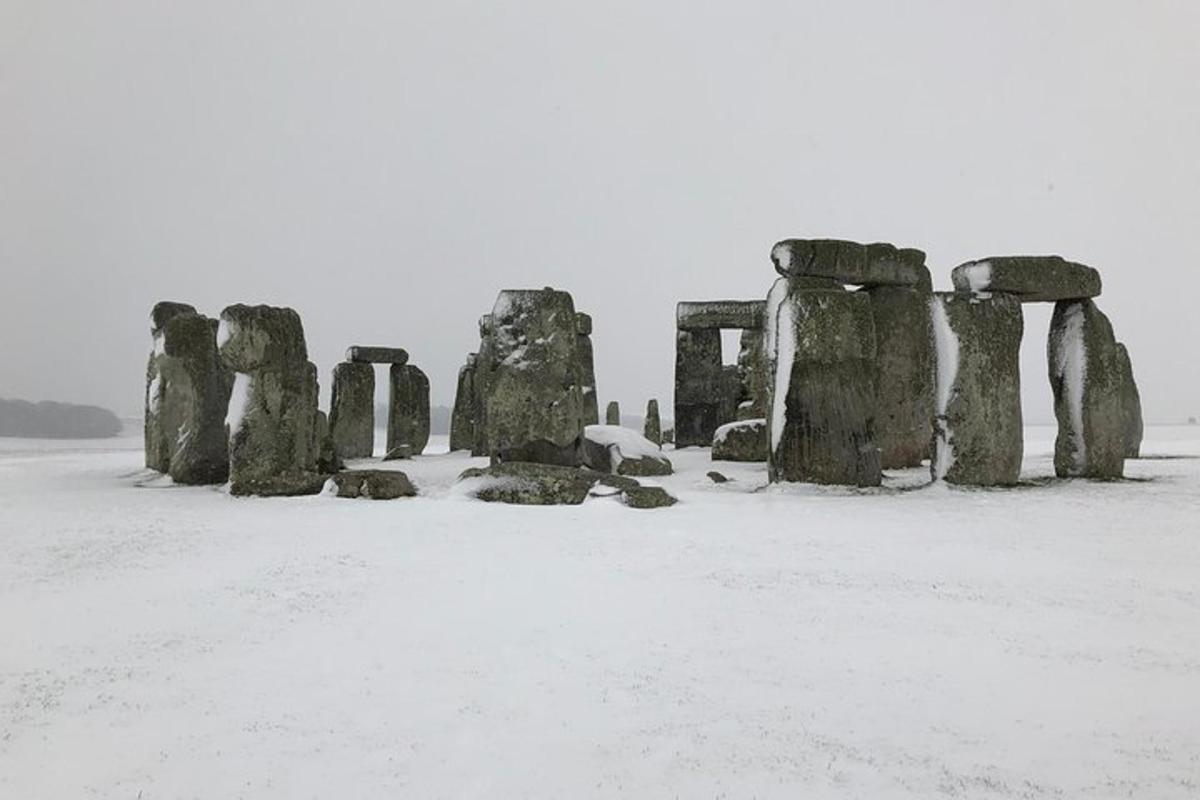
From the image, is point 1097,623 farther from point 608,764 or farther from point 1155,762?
point 608,764

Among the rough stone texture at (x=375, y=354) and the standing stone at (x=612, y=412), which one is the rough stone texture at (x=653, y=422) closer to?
the standing stone at (x=612, y=412)

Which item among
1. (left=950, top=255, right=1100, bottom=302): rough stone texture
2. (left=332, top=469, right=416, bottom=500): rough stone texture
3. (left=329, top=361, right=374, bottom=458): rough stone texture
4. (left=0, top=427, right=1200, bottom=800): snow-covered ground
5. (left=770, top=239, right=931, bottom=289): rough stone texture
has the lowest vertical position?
(left=0, top=427, right=1200, bottom=800): snow-covered ground

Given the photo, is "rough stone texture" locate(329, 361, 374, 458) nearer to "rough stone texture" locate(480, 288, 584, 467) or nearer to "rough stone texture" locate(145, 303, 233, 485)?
"rough stone texture" locate(145, 303, 233, 485)

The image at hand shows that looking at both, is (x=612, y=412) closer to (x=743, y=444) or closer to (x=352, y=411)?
(x=352, y=411)

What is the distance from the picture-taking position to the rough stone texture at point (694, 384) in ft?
53.5

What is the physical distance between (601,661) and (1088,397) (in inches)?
328

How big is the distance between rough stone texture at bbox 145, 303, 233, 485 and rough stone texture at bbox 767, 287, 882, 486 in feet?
22.9

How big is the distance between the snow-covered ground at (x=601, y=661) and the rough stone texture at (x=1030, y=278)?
3539 mm

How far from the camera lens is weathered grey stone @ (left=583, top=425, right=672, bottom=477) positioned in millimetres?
9938

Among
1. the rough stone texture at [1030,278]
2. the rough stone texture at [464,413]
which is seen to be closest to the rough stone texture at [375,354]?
the rough stone texture at [464,413]

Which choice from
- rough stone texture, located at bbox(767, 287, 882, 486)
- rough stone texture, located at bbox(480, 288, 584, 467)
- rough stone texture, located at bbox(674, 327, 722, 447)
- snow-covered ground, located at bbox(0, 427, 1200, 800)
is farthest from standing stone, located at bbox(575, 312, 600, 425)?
snow-covered ground, located at bbox(0, 427, 1200, 800)

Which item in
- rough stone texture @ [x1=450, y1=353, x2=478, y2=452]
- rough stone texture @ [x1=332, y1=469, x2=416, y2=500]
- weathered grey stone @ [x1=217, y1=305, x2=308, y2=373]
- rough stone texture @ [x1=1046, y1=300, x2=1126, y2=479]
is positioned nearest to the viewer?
rough stone texture @ [x1=332, y1=469, x2=416, y2=500]

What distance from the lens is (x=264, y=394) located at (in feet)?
28.0

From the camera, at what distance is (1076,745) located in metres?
2.38
